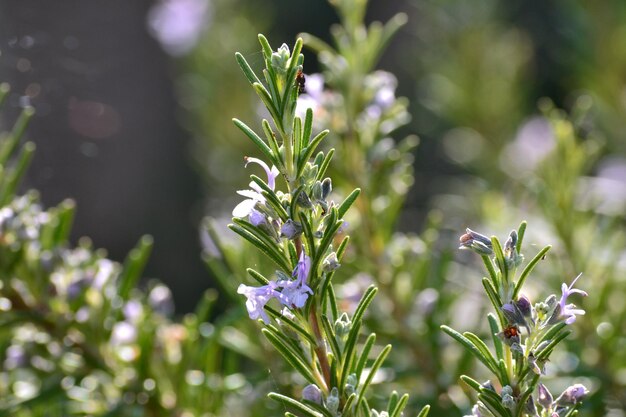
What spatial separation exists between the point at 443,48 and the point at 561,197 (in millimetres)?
618

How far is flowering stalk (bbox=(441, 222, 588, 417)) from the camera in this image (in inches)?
14.8

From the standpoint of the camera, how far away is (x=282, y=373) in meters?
0.64

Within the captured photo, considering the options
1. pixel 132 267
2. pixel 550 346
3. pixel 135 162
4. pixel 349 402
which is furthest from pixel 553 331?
pixel 135 162

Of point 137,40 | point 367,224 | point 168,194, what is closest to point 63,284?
point 367,224

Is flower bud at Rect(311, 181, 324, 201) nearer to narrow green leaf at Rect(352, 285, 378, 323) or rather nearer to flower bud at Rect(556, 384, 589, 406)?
narrow green leaf at Rect(352, 285, 378, 323)

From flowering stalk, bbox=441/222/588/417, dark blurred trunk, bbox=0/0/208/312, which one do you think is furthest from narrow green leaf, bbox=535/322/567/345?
dark blurred trunk, bbox=0/0/208/312

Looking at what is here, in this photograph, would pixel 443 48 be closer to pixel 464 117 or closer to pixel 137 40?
pixel 464 117

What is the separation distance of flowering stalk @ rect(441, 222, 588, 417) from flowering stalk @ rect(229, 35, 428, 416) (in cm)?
4

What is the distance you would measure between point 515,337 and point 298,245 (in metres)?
0.12

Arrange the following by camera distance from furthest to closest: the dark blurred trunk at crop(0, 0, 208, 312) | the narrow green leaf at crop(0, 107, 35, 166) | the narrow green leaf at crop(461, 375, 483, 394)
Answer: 1. the dark blurred trunk at crop(0, 0, 208, 312)
2. the narrow green leaf at crop(0, 107, 35, 166)
3. the narrow green leaf at crop(461, 375, 483, 394)

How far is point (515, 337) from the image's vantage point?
1.24 feet

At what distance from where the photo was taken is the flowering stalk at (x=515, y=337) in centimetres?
38

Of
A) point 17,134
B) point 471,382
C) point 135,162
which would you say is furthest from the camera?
point 135,162

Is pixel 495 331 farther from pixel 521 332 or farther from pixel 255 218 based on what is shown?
pixel 255 218
